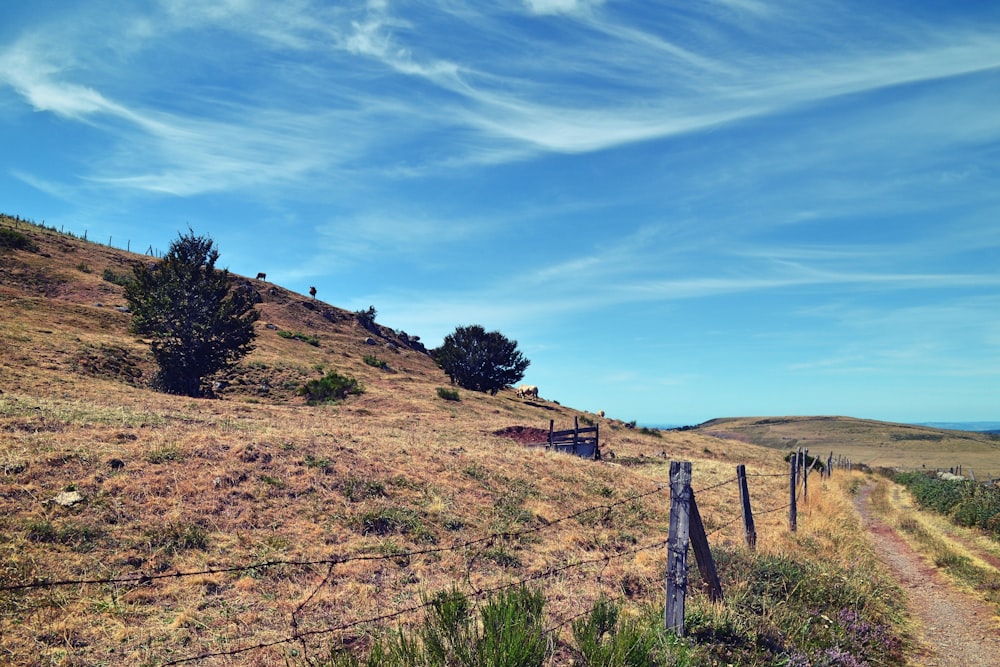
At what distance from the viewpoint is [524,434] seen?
32.7m

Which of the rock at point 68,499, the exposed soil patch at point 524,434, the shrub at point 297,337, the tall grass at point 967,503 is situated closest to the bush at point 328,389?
the exposed soil patch at point 524,434

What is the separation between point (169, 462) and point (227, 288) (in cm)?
2726

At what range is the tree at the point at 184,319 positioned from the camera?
110 feet

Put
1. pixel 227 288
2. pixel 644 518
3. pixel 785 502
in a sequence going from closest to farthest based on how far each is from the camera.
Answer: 1. pixel 644 518
2. pixel 785 502
3. pixel 227 288

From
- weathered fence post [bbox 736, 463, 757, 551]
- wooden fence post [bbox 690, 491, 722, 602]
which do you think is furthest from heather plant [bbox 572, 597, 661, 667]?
weathered fence post [bbox 736, 463, 757, 551]

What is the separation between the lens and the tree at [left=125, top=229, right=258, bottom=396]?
110 ft

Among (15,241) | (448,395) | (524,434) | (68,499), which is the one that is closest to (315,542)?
(68,499)

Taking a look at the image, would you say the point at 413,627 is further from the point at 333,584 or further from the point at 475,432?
the point at 475,432

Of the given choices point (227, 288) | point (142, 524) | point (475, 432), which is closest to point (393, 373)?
point (227, 288)

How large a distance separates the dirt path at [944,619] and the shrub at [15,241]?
73008mm

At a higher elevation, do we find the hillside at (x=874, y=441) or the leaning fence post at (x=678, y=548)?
the leaning fence post at (x=678, y=548)

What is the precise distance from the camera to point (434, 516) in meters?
12.3

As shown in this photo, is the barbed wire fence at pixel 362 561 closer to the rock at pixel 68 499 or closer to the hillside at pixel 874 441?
the rock at pixel 68 499

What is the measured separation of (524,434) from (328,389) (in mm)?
14410
